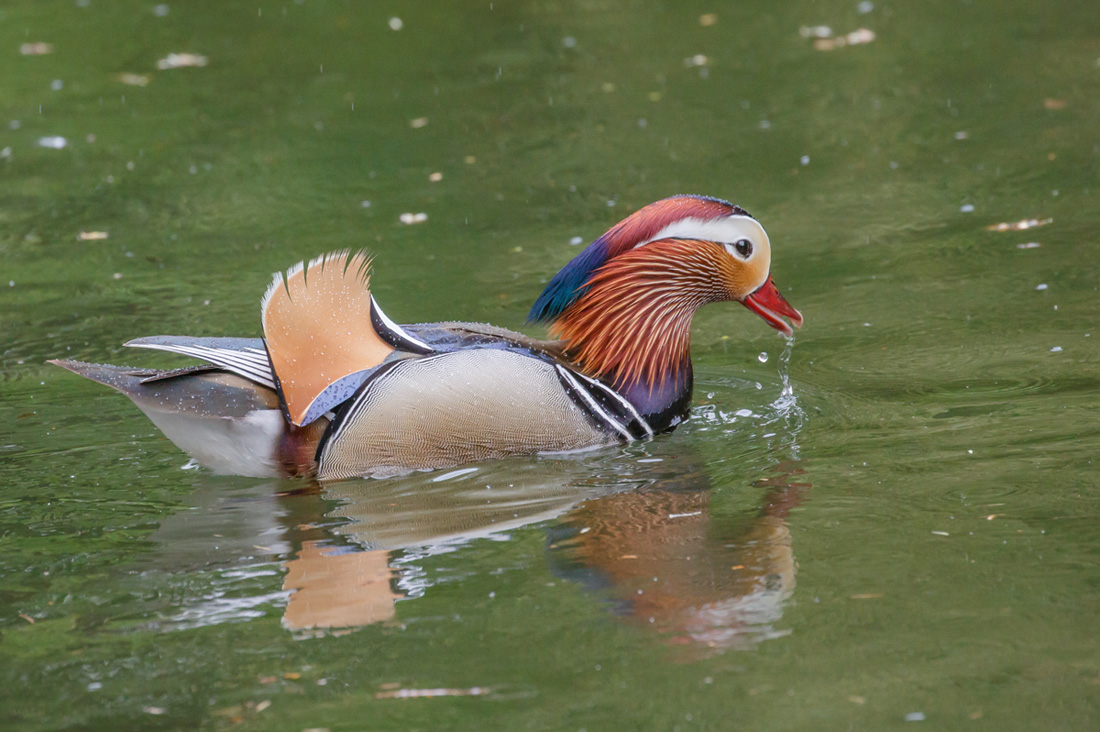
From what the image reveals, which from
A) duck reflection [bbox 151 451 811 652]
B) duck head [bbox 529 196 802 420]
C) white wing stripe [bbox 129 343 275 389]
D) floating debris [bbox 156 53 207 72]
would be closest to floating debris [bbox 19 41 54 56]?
floating debris [bbox 156 53 207 72]

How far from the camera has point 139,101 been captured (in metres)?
12.7

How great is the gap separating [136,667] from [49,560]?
106 centimetres

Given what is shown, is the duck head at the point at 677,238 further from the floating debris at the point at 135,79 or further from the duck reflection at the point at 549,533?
the floating debris at the point at 135,79

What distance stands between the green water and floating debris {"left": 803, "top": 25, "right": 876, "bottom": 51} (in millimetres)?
129

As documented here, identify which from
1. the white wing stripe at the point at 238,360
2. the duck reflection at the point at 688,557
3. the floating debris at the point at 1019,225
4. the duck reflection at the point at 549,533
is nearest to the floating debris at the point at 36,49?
the white wing stripe at the point at 238,360

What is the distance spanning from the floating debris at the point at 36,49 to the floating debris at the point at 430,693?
12.0 metres

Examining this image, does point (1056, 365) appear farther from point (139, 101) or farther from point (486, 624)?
point (139, 101)

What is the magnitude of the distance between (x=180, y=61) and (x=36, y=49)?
1.69m

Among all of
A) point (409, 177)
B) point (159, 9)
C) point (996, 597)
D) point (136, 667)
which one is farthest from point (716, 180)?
point (159, 9)

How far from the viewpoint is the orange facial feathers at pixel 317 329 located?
5.57m

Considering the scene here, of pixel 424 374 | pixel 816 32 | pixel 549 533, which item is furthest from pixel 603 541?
→ pixel 816 32

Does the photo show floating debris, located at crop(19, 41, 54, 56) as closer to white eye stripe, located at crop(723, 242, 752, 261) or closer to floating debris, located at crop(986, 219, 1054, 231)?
floating debris, located at crop(986, 219, 1054, 231)

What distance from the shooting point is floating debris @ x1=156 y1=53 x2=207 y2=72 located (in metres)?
13.8

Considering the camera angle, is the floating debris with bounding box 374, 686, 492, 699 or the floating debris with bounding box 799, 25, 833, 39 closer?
the floating debris with bounding box 374, 686, 492, 699
